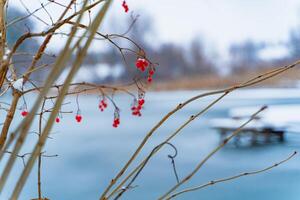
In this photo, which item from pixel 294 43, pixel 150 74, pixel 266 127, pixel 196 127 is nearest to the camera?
pixel 150 74

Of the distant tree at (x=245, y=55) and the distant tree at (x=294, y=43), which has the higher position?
the distant tree at (x=245, y=55)

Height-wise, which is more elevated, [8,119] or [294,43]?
[294,43]

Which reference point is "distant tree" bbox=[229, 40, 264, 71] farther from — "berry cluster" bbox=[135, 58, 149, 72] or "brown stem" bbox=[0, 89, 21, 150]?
"brown stem" bbox=[0, 89, 21, 150]

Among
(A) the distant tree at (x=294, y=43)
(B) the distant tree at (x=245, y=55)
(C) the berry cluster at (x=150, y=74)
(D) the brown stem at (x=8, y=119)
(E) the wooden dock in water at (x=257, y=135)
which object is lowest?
(D) the brown stem at (x=8, y=119)

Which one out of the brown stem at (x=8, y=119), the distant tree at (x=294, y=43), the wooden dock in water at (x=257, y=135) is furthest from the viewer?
the wooden dock in water at (x=257, y=135)

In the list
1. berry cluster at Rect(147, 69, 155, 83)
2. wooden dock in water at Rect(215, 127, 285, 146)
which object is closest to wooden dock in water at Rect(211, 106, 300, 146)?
wooden dock in water at Rect(215, 127, 285, 146)

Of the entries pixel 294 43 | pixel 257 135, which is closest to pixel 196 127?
pixel 257 135

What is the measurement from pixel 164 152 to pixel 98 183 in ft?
3.03

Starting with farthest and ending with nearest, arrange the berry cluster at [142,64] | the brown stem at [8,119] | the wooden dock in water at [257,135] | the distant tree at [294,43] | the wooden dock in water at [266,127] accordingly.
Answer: the wooden dock in water at [257,135] < the wooden dock in water at [266,127] < the distant tree at [294,43] < the berry cluster at [142,64] < the brown stem at [8,119]

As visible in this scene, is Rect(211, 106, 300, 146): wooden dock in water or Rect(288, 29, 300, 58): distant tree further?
Rect(211, 106, 300, 146): wooden dock in water

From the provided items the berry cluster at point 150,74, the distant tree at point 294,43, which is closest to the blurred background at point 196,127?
the distant tree at point 294,43

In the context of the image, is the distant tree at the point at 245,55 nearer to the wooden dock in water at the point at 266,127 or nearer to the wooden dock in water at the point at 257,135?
the wooden dock in water at the point at 266,127

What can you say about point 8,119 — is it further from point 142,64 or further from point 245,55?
point 245,55

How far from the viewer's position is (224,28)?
4.14 metres
